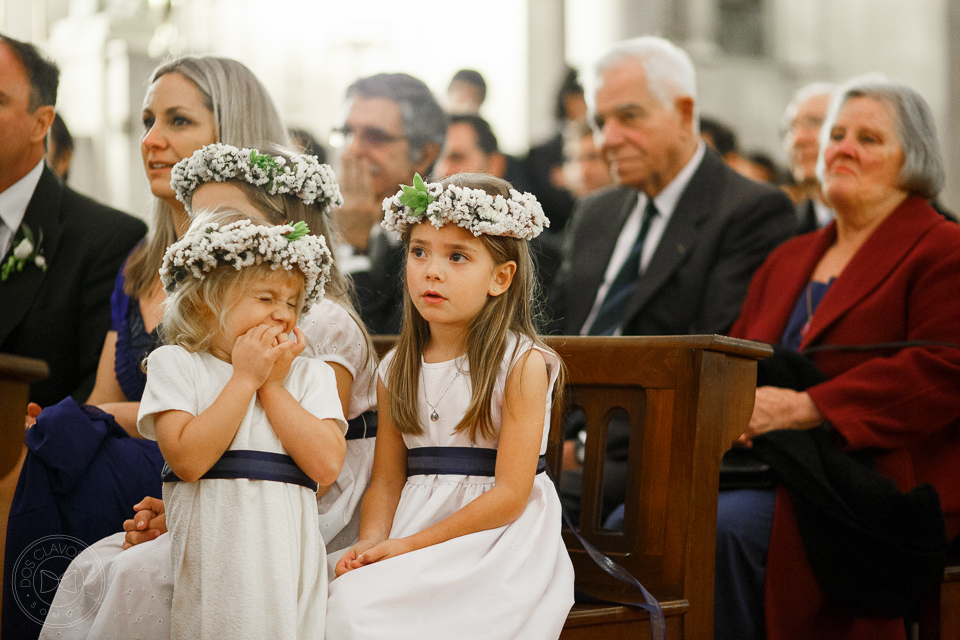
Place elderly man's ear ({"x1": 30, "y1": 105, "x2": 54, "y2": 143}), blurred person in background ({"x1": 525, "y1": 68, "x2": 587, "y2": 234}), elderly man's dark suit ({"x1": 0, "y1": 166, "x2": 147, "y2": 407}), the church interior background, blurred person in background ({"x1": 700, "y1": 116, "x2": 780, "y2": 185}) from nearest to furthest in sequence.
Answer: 1. elderly man's dark suit ({"x1": 0, "y1": 166, "x2": 147, "y2": 407})
2. elderly man's ear ({"x1": 30, "y1": 105, "x2": 54, "y2": 143})
3. blurred person in background ({"x1": 525, "y1": 68, "x2": 587, "y2": 234})
4. blurred person in background ({"x1": 700, "y1": 116, "x2": 780, "y2": 185})
5. the church interior background

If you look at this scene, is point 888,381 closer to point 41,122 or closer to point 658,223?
point 658,223

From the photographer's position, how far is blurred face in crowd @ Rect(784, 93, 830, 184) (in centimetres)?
591

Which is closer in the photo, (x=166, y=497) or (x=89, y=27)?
(x=166, y=497)

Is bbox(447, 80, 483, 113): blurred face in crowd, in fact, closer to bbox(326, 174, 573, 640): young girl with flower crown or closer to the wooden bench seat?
the wooden bench seat

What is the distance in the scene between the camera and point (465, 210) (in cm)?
253

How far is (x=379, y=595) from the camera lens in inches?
91.7

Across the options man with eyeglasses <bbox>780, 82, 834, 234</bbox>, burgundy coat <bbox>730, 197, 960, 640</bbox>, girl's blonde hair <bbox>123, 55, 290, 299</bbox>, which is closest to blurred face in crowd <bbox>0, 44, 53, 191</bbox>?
girl's blonde hair <bbox>123, 55, 290, 299</bbox>

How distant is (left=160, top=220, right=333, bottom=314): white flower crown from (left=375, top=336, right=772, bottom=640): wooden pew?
0.98 m

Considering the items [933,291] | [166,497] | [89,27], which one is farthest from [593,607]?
[89,27]

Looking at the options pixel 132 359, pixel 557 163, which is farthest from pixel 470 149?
pixel 132 359

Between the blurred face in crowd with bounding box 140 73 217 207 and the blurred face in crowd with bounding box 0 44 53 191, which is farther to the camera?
the blurred face in crowd with bounding box 0 44 53 191

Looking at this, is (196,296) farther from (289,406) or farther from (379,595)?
(379,595)

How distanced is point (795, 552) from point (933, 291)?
38.9 inches

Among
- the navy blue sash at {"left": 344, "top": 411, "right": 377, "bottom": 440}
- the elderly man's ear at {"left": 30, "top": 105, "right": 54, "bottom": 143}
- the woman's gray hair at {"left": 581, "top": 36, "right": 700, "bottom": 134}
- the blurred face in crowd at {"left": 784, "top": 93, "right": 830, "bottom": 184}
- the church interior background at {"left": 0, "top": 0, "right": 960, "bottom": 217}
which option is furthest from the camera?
the church interior background at {"left": 0, "top": 0, "right": 960, "bottom": 217}
